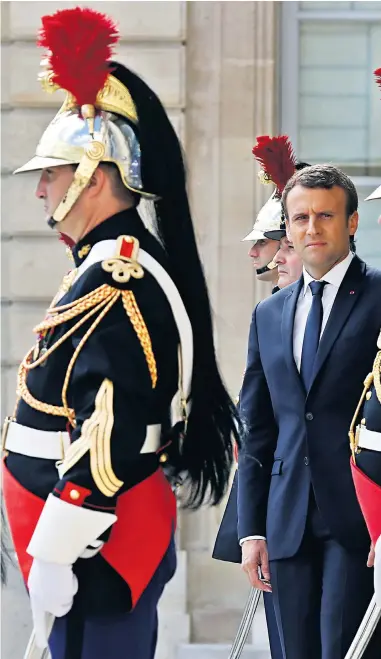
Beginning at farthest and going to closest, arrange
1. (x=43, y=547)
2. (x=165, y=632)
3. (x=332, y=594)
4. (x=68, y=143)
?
(x=165, y=632), (x=332, y=594), (x=68, y=143), (x=43, y=547)

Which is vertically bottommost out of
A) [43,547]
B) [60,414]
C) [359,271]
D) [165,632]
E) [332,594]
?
[165,632]

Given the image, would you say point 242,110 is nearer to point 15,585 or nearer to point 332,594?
point 15,585

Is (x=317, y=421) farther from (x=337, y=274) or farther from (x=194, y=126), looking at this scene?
(x=194, y=126)

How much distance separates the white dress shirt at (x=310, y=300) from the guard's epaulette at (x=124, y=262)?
765mm

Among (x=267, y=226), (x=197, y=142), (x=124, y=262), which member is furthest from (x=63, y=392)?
(x=197, y=142)

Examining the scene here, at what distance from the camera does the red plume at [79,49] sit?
3.17 m

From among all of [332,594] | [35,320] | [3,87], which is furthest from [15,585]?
[332,594]

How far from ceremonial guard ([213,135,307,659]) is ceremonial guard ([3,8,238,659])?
3.30 ft

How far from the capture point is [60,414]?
A: 3.04 m

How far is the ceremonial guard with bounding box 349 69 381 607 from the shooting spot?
338 cm

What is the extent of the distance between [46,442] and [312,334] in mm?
919

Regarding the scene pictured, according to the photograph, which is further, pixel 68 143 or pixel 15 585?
pixel 15 585

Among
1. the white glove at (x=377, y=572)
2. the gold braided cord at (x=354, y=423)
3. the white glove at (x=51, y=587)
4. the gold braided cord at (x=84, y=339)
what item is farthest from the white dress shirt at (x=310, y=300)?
the white glove at (x=51, y=587)

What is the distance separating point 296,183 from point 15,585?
314 centimetres
